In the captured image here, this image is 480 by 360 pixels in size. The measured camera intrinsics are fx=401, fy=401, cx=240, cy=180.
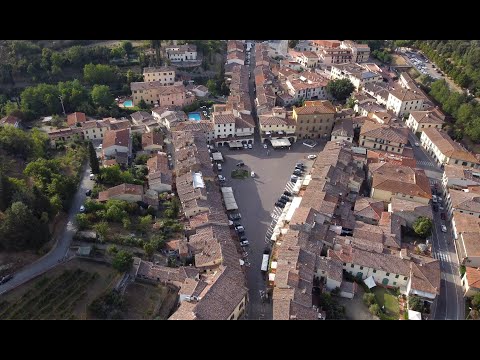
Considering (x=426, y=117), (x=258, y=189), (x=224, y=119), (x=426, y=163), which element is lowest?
(x=258, y=189)

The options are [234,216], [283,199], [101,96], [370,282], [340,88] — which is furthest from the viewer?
[340,88]

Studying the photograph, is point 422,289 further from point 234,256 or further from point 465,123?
point 465,123

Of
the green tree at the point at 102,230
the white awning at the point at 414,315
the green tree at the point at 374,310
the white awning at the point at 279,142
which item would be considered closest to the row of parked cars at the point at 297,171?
the white awning at the point at 279,142

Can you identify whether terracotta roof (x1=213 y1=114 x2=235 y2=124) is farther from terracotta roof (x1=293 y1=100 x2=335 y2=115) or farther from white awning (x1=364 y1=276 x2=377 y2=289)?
white awning (x1=364 y1=276 x2=377 y2=289)

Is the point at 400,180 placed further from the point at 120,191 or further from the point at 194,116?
the point at 194,116

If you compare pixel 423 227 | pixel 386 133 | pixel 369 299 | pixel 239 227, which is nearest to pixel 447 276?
pixel 423 227

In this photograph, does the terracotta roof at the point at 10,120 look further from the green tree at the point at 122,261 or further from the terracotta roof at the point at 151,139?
the green tree at the point at 122,261
